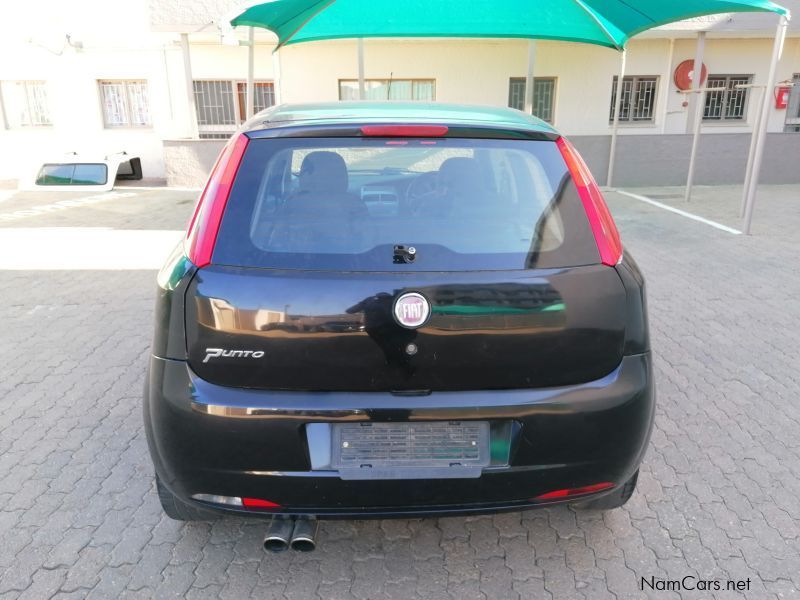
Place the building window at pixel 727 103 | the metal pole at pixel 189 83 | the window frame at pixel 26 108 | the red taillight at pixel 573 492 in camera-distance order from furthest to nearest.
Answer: the building window at pixel 727 103
the window frame at pixel 26 108
the metal pole at pixel 189 83
the red taillight at pixel 573 492

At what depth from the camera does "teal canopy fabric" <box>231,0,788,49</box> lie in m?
7.73

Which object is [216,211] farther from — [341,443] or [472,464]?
[472,464]

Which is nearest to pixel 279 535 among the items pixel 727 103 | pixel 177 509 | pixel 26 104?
pixel 177 509

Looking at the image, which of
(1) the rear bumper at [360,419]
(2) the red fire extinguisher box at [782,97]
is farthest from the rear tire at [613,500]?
(2) the red fire extinguisher box at [782,97]

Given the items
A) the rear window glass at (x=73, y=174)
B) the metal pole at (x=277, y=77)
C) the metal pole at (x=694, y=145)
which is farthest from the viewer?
the rear window glass at (x=73, y=174)

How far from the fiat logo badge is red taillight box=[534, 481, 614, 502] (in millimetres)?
720

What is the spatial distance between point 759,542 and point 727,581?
308 millimetres

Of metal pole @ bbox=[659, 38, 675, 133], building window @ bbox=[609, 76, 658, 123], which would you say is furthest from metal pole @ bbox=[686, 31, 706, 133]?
building window @ bbox=[609, 76, 658, 123]

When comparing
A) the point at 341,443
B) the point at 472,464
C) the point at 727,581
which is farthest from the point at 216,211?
the point at 727,581

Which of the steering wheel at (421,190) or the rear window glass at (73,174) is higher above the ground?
the steering wheel at (421,190)

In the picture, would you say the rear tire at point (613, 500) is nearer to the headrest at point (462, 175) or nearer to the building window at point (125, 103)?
the headrest at point (462, 175)

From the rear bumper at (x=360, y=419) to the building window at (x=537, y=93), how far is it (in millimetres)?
11916

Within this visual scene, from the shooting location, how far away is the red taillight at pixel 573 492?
6.54 feet

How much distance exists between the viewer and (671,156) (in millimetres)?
12578
